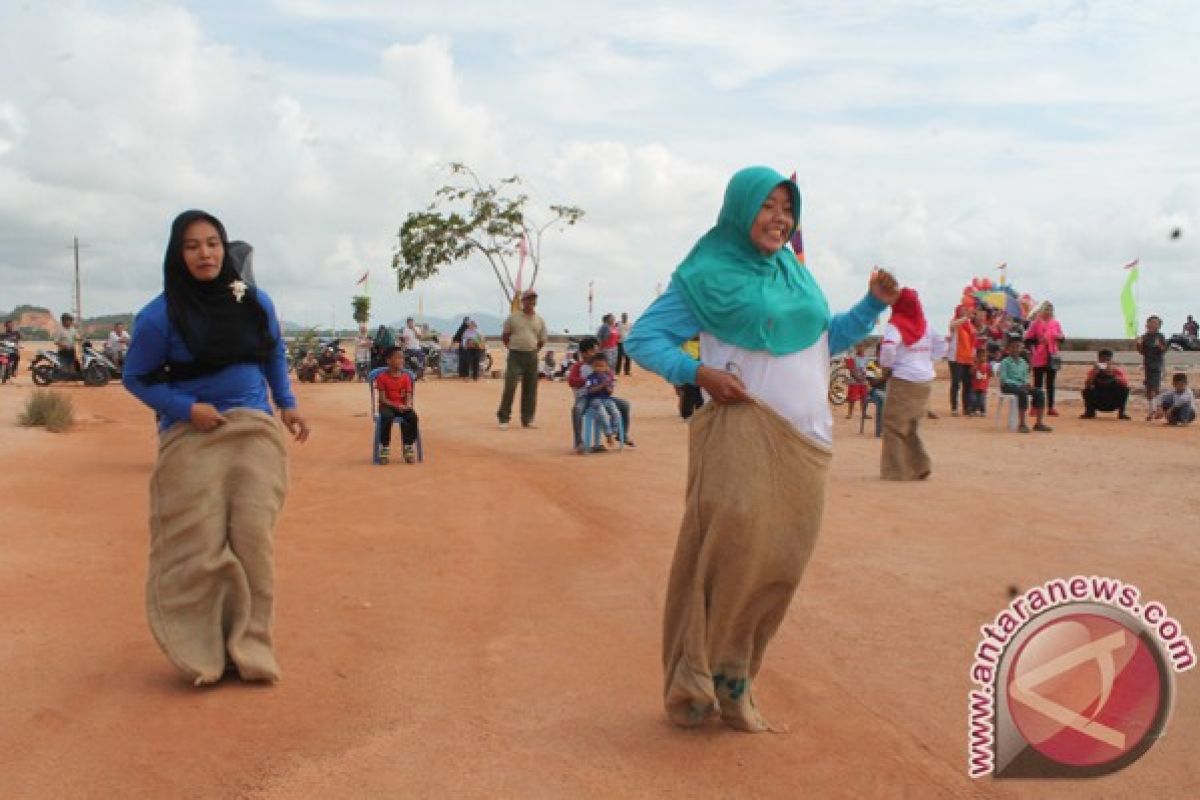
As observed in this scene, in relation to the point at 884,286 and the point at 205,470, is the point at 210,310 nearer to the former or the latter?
the point at 205,470

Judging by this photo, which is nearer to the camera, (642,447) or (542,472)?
(542,472)

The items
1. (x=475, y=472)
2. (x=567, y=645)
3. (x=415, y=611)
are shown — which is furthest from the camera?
(x=475, y=472)

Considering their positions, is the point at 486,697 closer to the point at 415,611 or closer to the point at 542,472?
the point at 415,611

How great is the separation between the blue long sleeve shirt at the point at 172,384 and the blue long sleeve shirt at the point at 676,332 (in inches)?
73.5

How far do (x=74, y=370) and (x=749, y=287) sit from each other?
1006 inches

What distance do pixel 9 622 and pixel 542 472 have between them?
7.01 m

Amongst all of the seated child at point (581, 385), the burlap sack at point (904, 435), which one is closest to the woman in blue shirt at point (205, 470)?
the burlap sack at point (904, 435)

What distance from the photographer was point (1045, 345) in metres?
20.5

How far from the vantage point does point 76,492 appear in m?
11.1

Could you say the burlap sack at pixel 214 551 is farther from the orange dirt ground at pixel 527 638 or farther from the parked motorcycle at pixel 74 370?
the parked motorcycle at pixel 74 370

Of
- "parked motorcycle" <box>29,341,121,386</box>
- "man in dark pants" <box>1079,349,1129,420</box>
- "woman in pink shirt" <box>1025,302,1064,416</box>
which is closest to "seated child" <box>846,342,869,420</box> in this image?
"woman in pink shirt" <box>1025,302,1064,416</box>

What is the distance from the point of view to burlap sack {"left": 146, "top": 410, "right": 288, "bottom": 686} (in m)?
5.27

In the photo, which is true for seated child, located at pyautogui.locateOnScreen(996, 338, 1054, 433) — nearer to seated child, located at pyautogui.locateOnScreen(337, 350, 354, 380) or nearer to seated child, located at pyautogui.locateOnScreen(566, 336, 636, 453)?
seated child, located at pyautogui.locateOnScreen(566, 336, 636, 453)

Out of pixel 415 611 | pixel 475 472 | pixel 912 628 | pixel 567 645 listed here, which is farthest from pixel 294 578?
pixel 475 472
